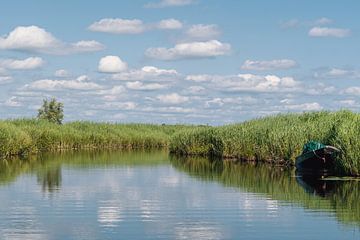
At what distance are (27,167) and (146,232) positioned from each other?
70.1ft

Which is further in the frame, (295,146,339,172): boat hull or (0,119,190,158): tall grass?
(0,119,190,158): tall grass

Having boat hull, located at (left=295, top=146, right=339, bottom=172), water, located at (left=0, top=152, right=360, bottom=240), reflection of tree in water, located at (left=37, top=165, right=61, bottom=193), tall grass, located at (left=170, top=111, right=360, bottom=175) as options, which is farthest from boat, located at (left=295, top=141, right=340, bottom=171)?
reflection of tree in water, located at (left=37, top=165, right=61, bottom=193)

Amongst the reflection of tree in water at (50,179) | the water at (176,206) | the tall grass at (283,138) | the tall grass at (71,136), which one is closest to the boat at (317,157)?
the tall grass at (283,138)

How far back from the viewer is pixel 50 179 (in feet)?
90.4

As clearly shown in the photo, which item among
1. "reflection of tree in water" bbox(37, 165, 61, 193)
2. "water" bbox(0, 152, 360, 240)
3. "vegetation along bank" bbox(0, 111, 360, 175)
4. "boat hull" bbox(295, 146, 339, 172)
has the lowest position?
"water" bbox(0, 152, 360, 240)

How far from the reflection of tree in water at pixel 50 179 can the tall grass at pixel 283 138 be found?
11290 mm

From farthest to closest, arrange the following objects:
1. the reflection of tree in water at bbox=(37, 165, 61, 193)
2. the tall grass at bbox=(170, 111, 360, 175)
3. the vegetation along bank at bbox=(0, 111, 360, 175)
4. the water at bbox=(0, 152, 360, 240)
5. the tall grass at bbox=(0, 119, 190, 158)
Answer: the tall grass at bbox=(0, 119, 190, 158)
the vegetation along bank at bbox=(0, 111, 360, 175)
the tall grass at bbox=(170, 111, 360, 175)
the reflection of tree in water at bbox=(37, 165, 61, 193)
the water at bbox=(0, 152, 360, 240)

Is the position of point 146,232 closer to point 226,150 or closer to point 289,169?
point 289,169

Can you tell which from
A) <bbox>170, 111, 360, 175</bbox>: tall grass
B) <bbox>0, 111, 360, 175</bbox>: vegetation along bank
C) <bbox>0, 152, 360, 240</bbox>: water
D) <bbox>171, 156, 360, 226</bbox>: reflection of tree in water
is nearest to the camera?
<bbox>0, 152, 360, 240</bbox>: water

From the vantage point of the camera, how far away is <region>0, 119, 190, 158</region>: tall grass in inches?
1786

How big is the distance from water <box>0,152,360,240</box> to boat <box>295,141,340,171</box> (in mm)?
785

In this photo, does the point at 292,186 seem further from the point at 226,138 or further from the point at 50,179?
the point at 226,138

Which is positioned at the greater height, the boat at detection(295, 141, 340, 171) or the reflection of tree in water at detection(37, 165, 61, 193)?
the boat at detection(295, 141, 340, 171)

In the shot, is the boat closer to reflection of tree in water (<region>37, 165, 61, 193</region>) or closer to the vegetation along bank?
the vegetation along bank
